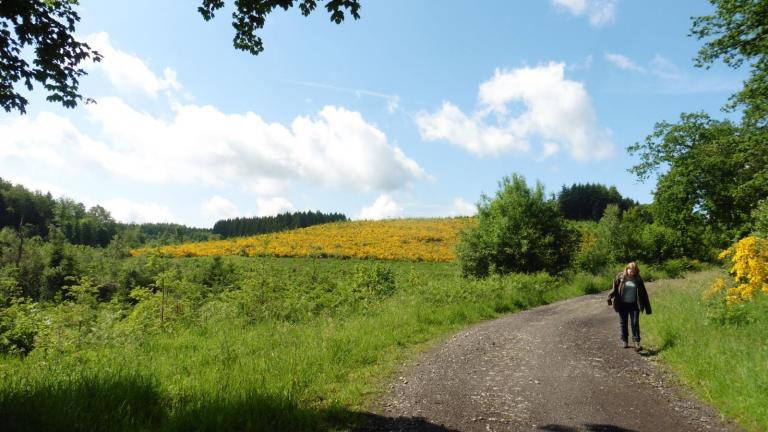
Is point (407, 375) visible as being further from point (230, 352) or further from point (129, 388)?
point (129, 388)

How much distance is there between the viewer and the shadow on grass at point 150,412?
482 cm

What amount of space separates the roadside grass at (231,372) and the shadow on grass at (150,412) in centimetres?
1

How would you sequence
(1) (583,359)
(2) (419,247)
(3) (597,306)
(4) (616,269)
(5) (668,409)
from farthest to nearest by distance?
(2) (419,247) → (4) (616,269) → (3) (597,306) → (1) (583,359) → (5) (668,409)

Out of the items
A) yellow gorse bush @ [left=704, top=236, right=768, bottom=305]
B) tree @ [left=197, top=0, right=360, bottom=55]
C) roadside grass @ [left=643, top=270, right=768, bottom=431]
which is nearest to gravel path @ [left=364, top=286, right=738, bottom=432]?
roadside grass @ [left=643, top=270, right=768, bottom=431]

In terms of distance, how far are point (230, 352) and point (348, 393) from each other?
9.93ft

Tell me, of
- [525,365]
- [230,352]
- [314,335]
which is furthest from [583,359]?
[230,352]

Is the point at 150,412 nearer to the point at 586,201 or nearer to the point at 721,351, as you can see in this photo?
the point at 721,351

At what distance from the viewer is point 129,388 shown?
19.3 ft

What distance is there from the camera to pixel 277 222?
5305 inches

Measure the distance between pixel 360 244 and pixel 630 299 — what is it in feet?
200

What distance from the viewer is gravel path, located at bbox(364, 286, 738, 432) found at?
570cm

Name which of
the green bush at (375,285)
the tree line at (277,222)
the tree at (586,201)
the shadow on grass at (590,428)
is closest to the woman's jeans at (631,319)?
Answer: the shadow on grass at (590,428)

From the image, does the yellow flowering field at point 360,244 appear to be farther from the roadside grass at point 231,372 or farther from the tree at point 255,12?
the tree at point 255,12

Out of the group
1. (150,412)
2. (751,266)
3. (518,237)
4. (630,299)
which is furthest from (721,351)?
(518,237)
